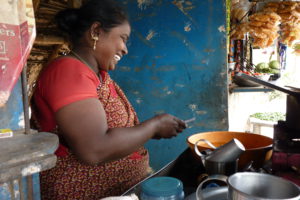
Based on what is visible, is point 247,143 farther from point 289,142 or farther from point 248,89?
point 248,89

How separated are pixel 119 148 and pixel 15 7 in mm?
720

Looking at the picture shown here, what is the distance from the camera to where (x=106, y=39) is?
58.1 inches

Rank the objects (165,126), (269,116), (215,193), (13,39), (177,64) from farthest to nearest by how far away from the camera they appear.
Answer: (269,116)
(177,64)
(165,126)
(215,193)
(13,39)

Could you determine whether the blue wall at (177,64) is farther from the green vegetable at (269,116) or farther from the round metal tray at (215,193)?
the green vegetable at (269,116)

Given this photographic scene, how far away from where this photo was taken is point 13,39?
792 millimetres

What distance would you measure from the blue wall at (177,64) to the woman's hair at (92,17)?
119 cm

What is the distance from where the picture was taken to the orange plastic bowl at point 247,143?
48.4 inches

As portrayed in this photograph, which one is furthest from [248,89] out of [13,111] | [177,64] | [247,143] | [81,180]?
[13,111]

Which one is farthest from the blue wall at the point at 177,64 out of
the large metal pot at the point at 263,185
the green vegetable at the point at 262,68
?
the green vegetable at the point at 262,68

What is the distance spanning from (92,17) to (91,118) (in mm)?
561

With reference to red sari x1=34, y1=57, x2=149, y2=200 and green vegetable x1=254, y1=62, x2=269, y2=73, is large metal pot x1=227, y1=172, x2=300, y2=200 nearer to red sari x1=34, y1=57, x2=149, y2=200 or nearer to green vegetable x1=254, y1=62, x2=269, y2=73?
red sari x1=34, y1=57, x2=149, y2=200

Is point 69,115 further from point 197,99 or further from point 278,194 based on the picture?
point 197,99

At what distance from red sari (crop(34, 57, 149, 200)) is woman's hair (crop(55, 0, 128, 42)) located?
243mm

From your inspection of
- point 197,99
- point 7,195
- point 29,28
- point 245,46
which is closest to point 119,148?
point 7,195
